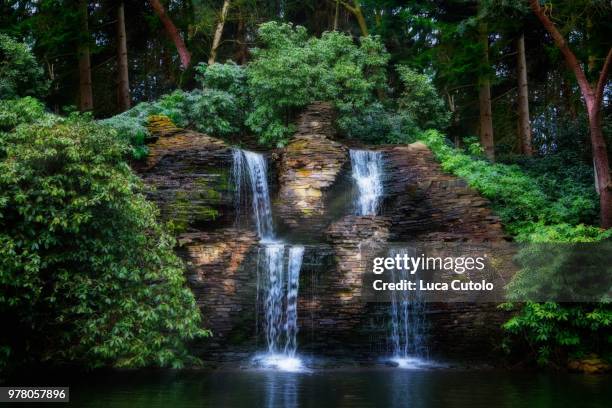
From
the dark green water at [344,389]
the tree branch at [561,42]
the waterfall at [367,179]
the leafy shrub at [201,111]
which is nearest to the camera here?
the dark green water at [344,389]

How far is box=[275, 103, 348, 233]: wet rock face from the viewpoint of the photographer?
16781mm

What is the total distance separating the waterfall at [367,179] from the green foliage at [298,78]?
2598 millimetres

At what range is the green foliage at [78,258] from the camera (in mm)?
9758

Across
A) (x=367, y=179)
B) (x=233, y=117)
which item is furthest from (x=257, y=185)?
(x=233, y=117)

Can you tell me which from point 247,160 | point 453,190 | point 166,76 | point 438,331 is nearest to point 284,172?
point 247,160

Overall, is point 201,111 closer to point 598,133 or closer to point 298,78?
point 298,78

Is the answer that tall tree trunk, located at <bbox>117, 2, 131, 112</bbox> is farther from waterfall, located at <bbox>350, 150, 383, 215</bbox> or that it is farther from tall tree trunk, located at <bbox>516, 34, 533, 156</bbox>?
tall tree trunk, located at <bbox>516, 34, 533, 156</bbox>

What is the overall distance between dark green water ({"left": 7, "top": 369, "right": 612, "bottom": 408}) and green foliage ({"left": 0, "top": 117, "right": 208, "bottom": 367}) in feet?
2.72

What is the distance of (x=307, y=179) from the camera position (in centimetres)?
1730

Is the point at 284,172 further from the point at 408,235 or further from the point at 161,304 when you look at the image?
the point at 161,304

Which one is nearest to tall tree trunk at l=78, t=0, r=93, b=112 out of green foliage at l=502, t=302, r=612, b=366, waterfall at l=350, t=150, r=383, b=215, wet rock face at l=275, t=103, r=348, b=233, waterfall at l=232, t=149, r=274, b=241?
waterfall at l=232, t=149, r=274, b=241

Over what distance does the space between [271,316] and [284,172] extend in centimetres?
452

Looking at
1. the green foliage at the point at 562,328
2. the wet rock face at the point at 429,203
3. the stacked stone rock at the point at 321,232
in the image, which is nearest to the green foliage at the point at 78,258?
the stacked stone rock at the point at 321,232

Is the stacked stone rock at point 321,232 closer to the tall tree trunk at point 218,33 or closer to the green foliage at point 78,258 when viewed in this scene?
the green foliage at point 78,258
